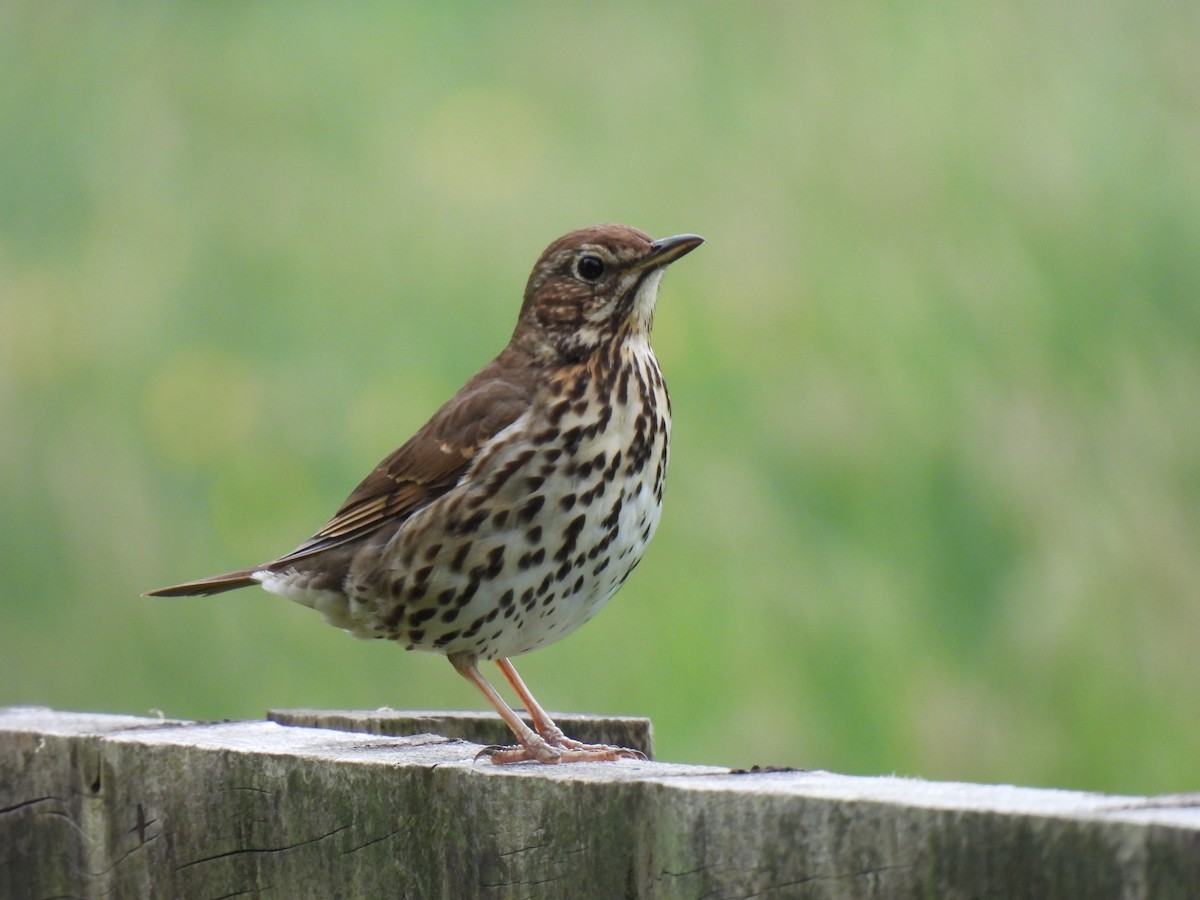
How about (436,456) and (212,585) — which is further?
(212,585)

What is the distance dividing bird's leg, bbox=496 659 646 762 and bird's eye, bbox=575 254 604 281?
104 cm

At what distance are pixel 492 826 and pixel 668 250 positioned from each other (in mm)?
1935

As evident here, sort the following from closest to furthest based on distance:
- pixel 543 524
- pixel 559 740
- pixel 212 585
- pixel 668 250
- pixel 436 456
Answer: pixel 559 740, pixel 543 524, pixel 668 250, pixel 436 456, pixel 212 585

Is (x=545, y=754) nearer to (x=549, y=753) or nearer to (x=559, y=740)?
(x=549, y=753)

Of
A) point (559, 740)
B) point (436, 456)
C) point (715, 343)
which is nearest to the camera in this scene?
point (559, 740)

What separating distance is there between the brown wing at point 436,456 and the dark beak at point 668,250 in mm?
400

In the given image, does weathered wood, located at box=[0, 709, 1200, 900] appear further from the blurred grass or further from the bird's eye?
the blurred grass

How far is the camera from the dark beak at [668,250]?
13.4ft

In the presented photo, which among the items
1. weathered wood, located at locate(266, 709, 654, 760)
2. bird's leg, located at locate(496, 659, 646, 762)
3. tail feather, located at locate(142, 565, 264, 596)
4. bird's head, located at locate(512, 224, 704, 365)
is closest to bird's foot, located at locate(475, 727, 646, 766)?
bird's leg, located at locate(496, 659, 646, 762)

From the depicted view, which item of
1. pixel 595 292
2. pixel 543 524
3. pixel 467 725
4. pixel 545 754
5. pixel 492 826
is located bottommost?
pixel 492 826

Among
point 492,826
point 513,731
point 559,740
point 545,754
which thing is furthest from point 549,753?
point 513,731

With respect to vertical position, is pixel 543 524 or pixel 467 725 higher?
pixel 543 524

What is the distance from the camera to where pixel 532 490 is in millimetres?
3967

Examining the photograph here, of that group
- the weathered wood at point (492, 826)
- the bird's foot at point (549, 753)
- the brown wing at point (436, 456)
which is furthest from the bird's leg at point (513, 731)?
the brown wing at point (436, 456)
